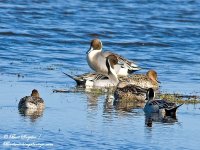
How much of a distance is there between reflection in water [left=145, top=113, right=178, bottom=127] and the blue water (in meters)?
A: 0.10

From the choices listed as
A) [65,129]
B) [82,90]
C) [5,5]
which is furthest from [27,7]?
[65,129]

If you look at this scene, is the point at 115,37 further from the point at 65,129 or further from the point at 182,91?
the point at 65,129

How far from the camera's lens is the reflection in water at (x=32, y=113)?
41.8 ft

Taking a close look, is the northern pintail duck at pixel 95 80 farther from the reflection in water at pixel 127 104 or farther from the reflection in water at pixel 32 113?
the reflection in water at pixel 32 113

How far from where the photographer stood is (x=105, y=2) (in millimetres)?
34875

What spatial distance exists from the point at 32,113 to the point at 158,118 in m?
1.91

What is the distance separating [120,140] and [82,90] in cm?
502

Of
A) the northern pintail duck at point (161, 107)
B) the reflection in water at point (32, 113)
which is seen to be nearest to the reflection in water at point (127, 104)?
the northern pintail duck at point (161, 107)

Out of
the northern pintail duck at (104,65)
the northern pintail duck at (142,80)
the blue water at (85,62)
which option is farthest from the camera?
the northern pintail duck at (104,65)

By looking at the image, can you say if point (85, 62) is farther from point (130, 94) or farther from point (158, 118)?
point (158, 118)

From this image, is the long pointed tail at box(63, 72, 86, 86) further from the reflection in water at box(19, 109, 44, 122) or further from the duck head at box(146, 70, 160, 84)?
the reflection in water at box(19, 109, 44, 122)

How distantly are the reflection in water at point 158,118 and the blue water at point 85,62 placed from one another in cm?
10

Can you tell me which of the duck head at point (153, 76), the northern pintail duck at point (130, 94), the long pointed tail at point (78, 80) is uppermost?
the duck head at point (153, 76)

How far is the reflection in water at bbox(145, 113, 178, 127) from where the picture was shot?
12794 millimetres
